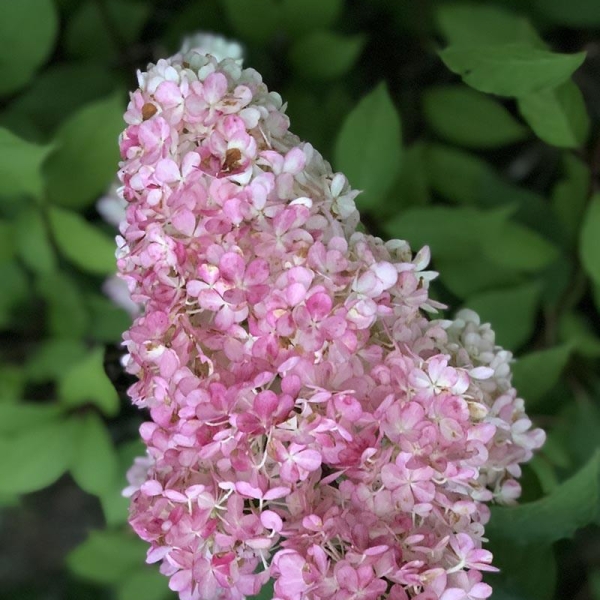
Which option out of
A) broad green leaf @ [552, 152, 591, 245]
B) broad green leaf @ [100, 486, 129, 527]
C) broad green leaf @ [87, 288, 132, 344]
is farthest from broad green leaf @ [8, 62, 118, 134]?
broad green leaf @ [552, 152, 591, 245]

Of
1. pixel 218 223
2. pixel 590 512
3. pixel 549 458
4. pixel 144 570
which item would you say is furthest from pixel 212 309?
pixel 144 570

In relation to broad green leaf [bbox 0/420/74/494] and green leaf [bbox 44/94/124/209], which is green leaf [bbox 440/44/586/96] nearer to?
green leaf [bbox 44/94/124/209]

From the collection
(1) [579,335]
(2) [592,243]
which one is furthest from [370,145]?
(1) [579,335]

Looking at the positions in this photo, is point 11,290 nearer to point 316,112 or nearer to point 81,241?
point 81,241

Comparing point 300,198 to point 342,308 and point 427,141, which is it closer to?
point 342,308

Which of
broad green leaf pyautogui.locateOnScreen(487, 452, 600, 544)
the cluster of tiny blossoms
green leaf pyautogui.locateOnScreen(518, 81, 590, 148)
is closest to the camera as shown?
the cluster of tiny blossoms
